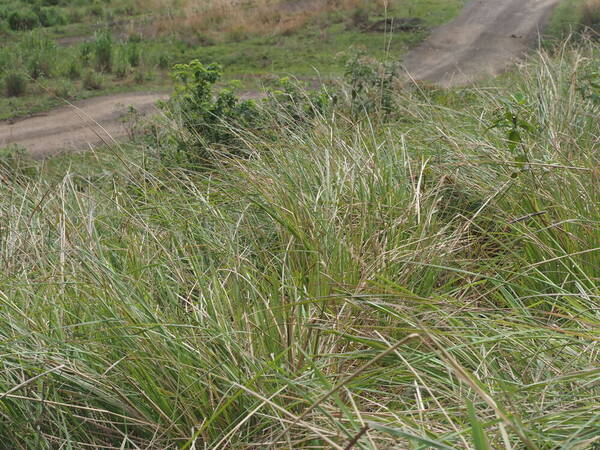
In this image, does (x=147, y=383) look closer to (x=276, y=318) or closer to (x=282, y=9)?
(x=276, y=318)

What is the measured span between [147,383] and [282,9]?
62.3 ft

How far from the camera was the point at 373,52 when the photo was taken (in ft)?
46.0

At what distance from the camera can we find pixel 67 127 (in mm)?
10352

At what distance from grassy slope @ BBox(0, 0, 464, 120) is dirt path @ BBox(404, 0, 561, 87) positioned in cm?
47

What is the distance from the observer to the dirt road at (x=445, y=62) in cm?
972

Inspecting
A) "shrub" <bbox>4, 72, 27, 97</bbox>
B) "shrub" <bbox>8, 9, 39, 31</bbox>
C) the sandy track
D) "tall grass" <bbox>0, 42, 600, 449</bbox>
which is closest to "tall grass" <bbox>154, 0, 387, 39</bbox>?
"shrub" <bbox>8, 9, 39, 31</bbox>

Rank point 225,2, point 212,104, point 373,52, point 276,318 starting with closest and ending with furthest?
point 276,318
point 212,104
point 373,52
point 225,2

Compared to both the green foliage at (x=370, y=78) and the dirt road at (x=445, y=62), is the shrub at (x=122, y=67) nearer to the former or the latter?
the dirt road at (x=445, y=62)

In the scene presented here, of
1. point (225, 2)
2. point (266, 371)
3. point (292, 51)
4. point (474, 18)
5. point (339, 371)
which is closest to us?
point (266, 371)

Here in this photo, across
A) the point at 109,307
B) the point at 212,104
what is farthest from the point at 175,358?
the point at 212,104

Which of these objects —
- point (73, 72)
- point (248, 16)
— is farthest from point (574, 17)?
point (73, 72)

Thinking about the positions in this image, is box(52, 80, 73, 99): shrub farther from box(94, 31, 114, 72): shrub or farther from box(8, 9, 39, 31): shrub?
box(8, 9, 39, 31): shrub

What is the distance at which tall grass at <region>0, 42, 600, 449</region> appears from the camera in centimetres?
155

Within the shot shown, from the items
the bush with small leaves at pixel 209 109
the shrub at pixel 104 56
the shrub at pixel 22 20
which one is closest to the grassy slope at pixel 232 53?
the shrub at pixel 104 56
